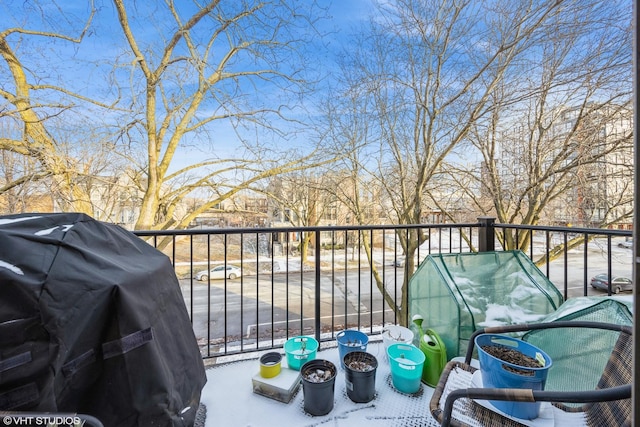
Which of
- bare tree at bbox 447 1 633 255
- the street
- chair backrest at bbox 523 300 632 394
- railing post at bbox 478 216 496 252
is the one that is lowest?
the street

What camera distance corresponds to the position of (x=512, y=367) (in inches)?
40.9

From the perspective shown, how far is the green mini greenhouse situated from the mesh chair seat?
57 centimetres

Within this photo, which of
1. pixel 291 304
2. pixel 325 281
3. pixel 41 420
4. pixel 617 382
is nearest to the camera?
pixel 41 420

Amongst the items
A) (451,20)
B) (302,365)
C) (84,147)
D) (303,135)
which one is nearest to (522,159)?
(451,20)

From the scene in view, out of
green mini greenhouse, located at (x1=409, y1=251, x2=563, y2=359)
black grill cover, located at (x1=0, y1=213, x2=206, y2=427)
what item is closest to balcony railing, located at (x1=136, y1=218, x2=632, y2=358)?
green mini greenhouse, located at (x1=409, y1=251, x2=563, y2=359)

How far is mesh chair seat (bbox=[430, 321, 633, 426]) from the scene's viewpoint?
2.62 ft

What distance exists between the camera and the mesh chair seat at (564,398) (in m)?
0.80

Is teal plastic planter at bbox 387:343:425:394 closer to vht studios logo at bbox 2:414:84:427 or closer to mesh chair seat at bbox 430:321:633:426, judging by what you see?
mesh chair seat at bbox 430:321:633:426

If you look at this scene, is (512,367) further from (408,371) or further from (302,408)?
(302,408)

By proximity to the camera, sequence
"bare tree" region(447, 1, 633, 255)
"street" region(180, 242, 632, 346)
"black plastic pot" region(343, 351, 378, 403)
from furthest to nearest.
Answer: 1. "street" region(180, 242, 632, 346)
2. "bare tree" region(447, 1, 633, 255)
3. "black plastic pot" region(343, 351, 378, 403)

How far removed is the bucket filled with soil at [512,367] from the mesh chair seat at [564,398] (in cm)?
6

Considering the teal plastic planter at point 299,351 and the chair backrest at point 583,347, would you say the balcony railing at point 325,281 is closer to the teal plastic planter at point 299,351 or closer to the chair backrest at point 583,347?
the teal plastic planter at point 299,351

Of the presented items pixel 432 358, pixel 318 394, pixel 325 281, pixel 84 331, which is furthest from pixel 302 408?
pixel 325 281

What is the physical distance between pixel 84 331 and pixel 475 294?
84.0 inches
